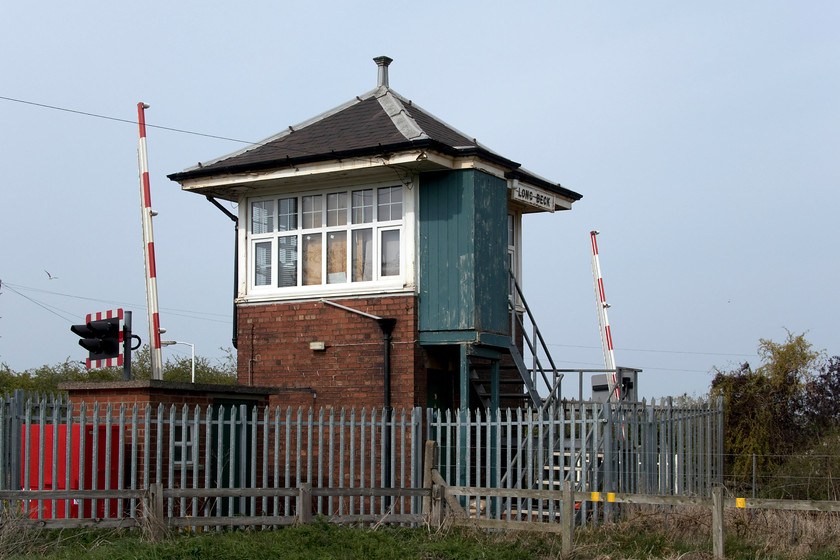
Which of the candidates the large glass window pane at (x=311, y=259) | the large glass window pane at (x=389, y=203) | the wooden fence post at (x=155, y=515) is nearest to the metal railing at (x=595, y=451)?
the large glass window pane at (x=311, y=259)

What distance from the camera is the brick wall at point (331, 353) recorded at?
15.8 metres

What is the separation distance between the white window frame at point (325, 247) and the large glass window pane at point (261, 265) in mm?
37

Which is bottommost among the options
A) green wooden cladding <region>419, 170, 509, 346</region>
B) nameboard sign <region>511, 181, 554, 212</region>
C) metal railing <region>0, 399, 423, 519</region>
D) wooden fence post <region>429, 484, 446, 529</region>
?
wooden fence post <region>429, 484, 446, 529</region>

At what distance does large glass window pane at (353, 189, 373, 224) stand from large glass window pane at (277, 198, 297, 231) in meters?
1.13

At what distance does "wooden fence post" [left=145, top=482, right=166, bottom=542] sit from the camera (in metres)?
11.1

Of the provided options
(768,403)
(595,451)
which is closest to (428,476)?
(595,451)

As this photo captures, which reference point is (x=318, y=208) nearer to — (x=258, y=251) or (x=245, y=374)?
(x=258, y=251)

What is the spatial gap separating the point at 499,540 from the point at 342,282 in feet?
20.1

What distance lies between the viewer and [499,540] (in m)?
11.7

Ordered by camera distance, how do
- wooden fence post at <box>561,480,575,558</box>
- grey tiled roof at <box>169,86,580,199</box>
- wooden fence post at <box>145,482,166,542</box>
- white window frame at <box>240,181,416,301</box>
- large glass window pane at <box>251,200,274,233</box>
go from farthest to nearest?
large glass window pane at <box>251,200,274,233</box> → white window frame at <box>240,181,416,301</box> → grey tiled roof at <box>169,86,580,199</box> → wooden fence post at <box>145,482,166,542</box> → wooden fence post at <box>561,480,575,558</box>

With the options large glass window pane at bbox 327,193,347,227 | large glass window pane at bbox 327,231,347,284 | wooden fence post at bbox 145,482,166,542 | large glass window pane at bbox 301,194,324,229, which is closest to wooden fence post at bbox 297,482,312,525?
wooden fence post at bbox 145,482,166,542

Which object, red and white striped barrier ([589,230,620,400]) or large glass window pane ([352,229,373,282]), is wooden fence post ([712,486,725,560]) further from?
red and white striped barrier ([589,230,620,400])

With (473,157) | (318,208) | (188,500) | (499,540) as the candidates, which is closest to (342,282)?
(318,208)

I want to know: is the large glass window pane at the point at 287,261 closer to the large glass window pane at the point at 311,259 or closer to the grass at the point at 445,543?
the large glass window pane at the point at 311,259
